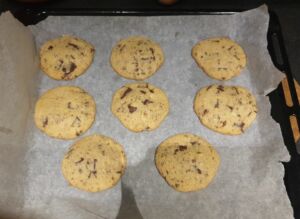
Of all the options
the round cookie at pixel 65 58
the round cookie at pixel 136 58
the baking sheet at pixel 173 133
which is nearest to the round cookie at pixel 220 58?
the baking sheet at pixel 173 133

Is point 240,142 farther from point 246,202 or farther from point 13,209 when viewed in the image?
point 13,209

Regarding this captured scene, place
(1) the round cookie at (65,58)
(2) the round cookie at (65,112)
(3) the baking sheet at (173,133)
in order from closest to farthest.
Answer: (3) the baking sheet at (173,133) → (2) the round cookie at (65,112) → (1) the round cookie at (65,58)

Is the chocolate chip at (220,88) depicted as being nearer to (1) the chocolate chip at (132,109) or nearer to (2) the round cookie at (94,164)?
(1) the chocolate chip at (132,109)

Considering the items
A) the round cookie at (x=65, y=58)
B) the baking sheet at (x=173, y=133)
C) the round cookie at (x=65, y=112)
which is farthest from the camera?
the round cookie at (x=65, y=58)

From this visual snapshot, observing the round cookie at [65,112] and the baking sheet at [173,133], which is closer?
the baking sheet at [173,133]

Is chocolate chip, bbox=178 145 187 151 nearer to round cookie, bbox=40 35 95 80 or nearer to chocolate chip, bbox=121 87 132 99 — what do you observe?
chocolate chip, bbox=121 87 132 99

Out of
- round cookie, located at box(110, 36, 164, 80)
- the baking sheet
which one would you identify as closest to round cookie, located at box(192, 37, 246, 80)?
the baking sheet

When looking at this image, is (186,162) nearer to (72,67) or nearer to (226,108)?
(226,108)
